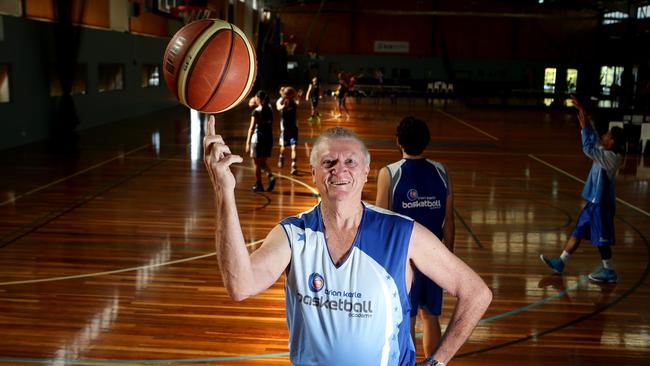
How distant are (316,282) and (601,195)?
4.68 m

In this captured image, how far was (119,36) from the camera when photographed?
19.5 meters

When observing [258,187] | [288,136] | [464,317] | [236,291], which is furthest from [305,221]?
[288,136]

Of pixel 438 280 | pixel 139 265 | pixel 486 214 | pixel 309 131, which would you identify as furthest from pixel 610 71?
pixel 438 280

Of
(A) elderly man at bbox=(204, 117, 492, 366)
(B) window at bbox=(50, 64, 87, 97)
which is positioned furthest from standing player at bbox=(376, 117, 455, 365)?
(B) window at bbox=(50, 64, 87, 97)

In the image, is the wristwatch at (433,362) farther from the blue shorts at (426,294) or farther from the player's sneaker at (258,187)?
the player's sneaker at (258,187)

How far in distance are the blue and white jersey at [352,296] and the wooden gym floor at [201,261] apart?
7.93 feet

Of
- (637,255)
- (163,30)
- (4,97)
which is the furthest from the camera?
(163,30)

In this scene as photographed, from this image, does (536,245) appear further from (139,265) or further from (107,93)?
(107,93)

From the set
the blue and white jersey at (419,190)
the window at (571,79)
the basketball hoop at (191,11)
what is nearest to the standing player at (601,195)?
the blue and white jersey at (419,190)

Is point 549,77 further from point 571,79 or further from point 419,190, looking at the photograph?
point 419,190

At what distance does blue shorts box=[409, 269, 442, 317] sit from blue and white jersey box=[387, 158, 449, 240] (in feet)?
1.03

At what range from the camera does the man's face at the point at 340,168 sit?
2.13m

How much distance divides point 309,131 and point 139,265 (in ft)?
41.5

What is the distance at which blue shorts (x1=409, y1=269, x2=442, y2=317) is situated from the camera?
370 centimetres
